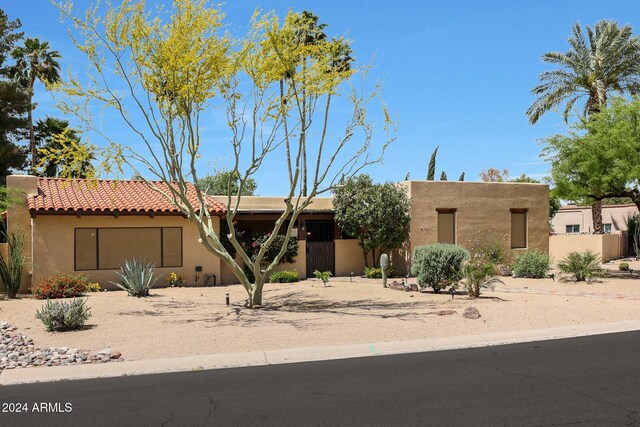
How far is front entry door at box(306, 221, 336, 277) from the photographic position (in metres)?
26.1

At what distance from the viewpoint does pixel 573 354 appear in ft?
33.5

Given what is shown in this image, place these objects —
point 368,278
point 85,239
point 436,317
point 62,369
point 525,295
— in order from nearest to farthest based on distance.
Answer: point 62,369
point 436,317
point 525,295
point 85,239
point 368,278

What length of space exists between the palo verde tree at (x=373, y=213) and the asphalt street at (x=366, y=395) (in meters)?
14.7

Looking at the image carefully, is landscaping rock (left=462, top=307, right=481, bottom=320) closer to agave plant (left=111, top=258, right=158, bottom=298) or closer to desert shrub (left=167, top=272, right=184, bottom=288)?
agave plant (left=111, top=258, right=158, bottom=298)

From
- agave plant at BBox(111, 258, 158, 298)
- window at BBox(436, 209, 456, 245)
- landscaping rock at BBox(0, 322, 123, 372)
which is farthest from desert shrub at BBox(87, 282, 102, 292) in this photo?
window at BBox(436, 209, 456, 245)

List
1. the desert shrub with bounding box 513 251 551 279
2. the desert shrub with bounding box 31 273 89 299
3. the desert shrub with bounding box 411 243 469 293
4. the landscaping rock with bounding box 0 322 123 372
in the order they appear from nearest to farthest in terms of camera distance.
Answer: the landscaping rock with bounding box 0 322 123 372 → the desert shrub with bounding box 31 273 89 299 → the desert shrub with bounding box 411 243 469 293 → the desert shrub with bounding box 513 251 551 279

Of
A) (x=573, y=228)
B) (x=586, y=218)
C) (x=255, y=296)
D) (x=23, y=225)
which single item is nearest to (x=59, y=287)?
(x=23, y=225)

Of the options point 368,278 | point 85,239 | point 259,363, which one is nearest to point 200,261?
point 85,239

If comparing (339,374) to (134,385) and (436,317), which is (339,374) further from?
(436,317)

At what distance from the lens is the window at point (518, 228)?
28562 mm

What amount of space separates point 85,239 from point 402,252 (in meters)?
12.8

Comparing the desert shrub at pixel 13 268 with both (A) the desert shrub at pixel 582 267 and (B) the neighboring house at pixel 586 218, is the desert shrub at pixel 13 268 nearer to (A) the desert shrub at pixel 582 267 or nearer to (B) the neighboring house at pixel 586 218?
(A) the desert shrub at pixel 582 267

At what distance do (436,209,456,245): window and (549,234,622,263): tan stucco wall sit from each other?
1096 centimetres

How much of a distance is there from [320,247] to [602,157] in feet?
38.8
